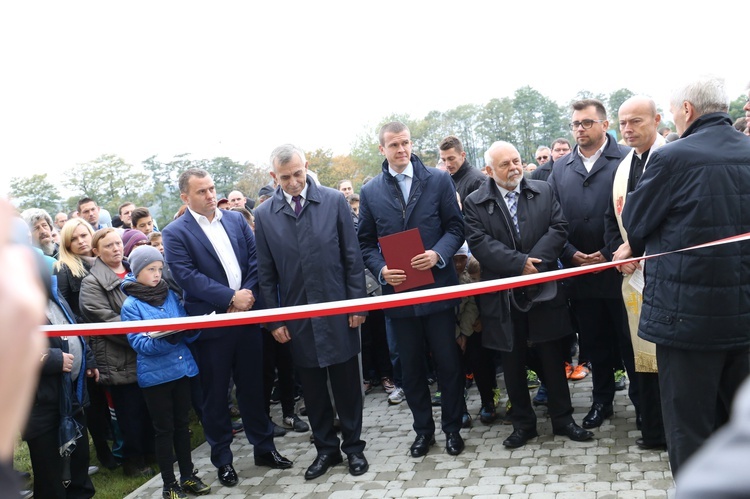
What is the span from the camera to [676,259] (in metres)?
4.19

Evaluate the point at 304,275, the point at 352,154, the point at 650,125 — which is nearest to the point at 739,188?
the point at 650,125

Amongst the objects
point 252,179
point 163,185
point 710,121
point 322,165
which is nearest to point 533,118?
point 322,165

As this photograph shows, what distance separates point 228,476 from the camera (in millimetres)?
6172

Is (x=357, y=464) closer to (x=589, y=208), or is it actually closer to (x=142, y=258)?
(x=142, y=258)

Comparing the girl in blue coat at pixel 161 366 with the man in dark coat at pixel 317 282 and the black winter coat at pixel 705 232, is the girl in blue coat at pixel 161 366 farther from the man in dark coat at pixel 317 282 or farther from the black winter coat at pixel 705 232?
the black winter coat at pixel 705 232

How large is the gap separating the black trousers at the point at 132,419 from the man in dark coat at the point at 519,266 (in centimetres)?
306

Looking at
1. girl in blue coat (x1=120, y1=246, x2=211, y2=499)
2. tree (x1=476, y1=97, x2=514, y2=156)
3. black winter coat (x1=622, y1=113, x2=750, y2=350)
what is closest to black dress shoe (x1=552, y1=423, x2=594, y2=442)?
black winter coat (x1=622, y1=113, x2=750, y2=350)

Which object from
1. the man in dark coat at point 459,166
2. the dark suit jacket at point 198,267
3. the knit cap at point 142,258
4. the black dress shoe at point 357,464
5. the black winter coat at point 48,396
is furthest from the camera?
the man in dark coat at point 459,166

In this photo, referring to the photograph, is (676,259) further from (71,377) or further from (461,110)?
(461,110)

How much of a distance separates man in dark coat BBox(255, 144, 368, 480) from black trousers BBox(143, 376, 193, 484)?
0.89 m

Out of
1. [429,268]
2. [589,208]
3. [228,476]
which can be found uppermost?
[589,208]

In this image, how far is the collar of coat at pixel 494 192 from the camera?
6.14 metres

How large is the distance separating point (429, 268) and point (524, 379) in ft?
3.97

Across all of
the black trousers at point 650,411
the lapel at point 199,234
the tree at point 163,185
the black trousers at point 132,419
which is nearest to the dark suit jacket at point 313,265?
the lapel at point 199,234
